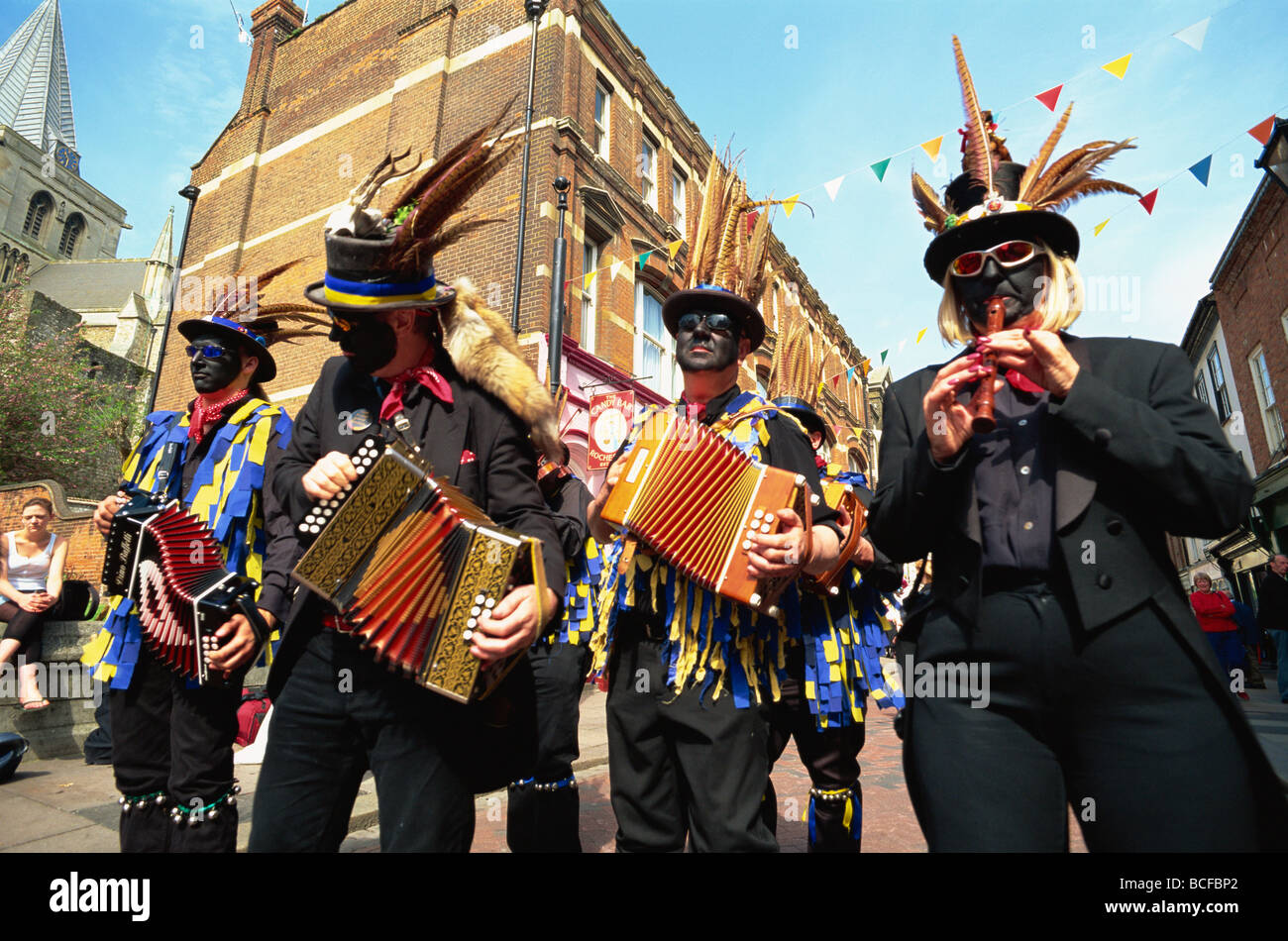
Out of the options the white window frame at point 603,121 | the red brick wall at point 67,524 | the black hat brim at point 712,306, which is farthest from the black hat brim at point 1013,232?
the white window frame at point 603,121

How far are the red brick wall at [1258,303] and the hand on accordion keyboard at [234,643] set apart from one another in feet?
62.5

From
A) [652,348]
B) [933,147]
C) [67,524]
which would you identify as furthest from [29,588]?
[652,348]

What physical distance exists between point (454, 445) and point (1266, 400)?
76.3ft

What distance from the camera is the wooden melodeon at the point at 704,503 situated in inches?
93.8

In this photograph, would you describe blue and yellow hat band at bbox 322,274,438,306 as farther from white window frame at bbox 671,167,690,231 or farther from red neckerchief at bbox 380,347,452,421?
white window frame at bbox 671,167,690,231

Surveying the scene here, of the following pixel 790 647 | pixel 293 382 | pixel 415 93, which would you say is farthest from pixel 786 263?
pixel 790 647

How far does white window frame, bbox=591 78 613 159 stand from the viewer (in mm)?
15391

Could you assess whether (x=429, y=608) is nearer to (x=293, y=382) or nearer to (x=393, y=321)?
(x=393, y=321)

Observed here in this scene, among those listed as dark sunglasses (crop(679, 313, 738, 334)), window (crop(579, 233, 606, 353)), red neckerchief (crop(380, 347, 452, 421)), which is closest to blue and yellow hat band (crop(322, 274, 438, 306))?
red neckerchief (crop(380, 347, 452, 421))

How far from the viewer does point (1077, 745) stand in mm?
1592

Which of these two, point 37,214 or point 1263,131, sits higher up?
point 37,214

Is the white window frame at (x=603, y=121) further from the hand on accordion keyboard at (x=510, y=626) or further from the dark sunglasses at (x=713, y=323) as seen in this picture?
the hand on accordion keyboard at (x=510, y=626)

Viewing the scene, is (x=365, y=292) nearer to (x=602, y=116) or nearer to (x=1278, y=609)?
(x=1278, y=609)

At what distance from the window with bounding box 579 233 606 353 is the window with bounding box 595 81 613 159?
2.11 m
